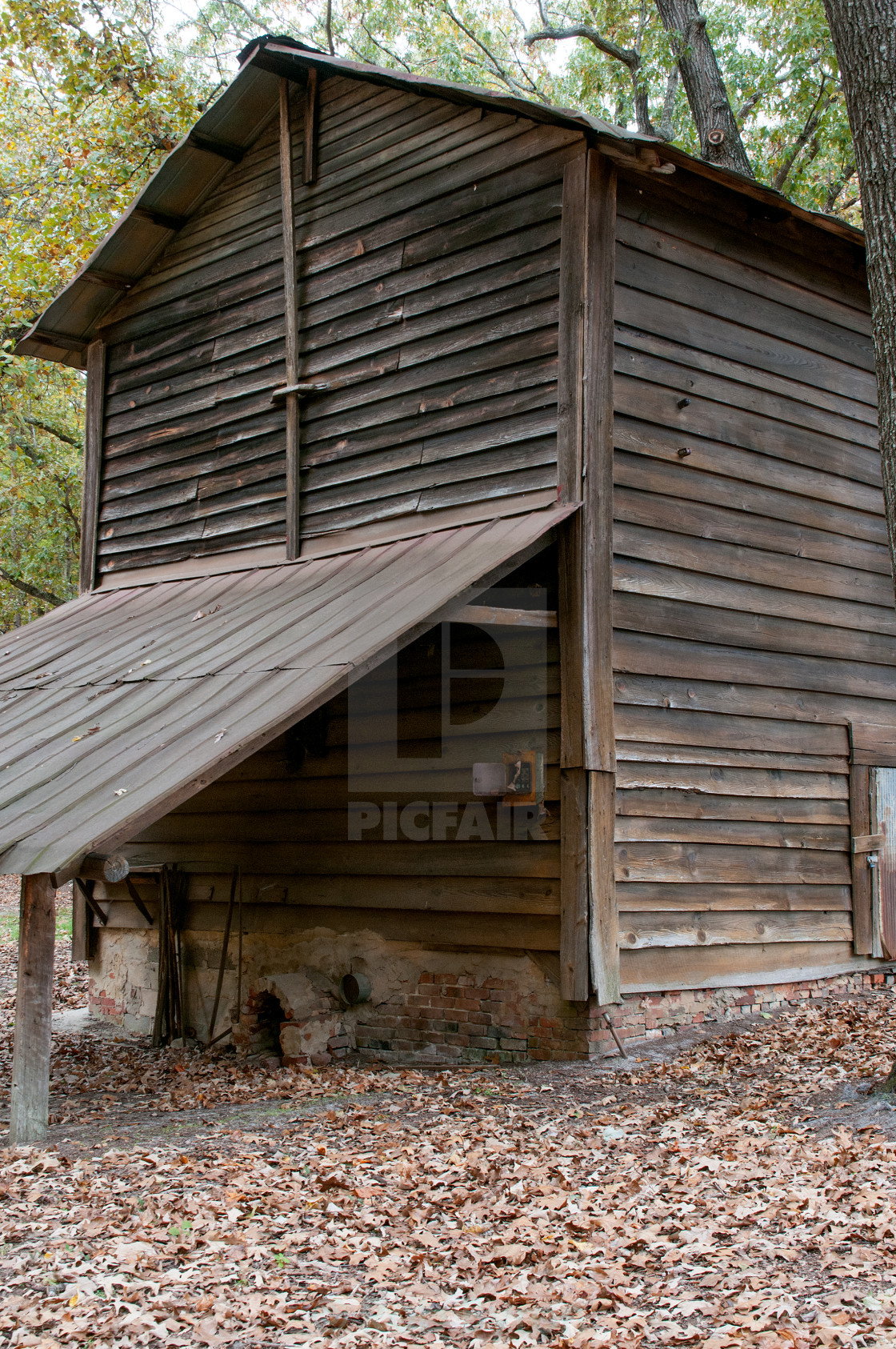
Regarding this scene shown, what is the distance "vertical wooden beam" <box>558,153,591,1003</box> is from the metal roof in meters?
0.63

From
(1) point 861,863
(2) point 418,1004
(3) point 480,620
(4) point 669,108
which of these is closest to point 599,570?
(3) point 480,620

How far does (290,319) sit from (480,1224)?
7.16 metres

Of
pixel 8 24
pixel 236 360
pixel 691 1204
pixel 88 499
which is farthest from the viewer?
pixel 8 24

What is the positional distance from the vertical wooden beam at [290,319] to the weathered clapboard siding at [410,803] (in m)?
1.67

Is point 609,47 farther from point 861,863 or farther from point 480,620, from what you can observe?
point 480,620

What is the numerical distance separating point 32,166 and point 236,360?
1128 centimetres

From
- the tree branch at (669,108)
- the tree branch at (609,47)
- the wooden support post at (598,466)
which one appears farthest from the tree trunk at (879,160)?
the tree branch at (669,108)

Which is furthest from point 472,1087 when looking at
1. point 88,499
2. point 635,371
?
point 88,499

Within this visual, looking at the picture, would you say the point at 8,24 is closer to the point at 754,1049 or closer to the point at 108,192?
the point at 108,192

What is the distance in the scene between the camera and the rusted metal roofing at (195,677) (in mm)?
5566

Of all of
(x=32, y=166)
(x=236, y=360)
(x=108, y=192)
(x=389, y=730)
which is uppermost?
(x=32, y=166)

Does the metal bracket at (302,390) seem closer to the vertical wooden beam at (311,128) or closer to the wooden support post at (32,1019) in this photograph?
the vertical wooden beam at (311,128)

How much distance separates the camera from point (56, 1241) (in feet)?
14.3

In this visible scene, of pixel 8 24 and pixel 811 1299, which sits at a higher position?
pixel 8 24
